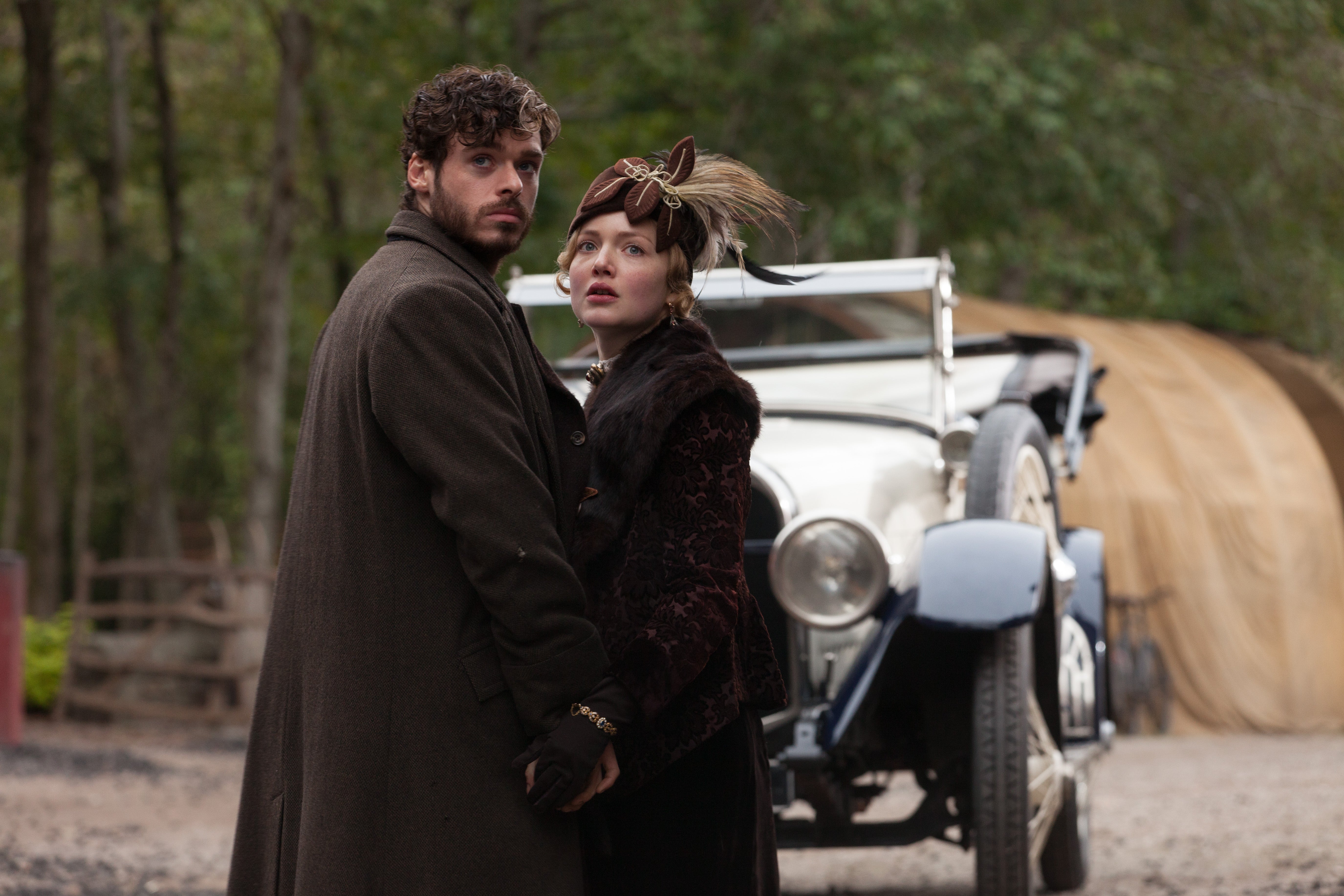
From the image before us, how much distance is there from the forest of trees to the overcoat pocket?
9.00 meters

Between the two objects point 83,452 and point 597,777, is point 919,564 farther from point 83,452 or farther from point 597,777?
point 83,452

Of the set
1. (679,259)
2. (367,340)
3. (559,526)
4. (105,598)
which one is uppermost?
(679,259)

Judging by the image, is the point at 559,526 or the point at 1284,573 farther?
the point at 1284,573

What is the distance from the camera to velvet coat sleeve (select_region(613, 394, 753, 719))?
7.54ft

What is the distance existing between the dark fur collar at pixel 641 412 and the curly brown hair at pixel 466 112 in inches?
16.5

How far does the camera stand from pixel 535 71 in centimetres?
1591

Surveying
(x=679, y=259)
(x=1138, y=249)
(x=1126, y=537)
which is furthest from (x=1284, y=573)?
(x=679, y=259)

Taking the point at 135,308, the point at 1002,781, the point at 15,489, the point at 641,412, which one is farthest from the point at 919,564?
the point at 15,489

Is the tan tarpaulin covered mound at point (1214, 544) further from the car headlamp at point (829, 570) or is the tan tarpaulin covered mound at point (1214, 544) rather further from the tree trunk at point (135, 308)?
the car headlamp at point (829, 570)

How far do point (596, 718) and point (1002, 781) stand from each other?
2.28 meters

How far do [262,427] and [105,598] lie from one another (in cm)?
1526

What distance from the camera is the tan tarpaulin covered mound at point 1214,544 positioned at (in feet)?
47.3

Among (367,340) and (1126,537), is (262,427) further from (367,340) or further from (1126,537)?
(367,340)

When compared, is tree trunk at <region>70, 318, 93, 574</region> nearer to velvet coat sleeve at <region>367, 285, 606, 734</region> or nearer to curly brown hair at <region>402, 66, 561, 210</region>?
curly brown hair at <region>402, 66, 561, 210</region>
